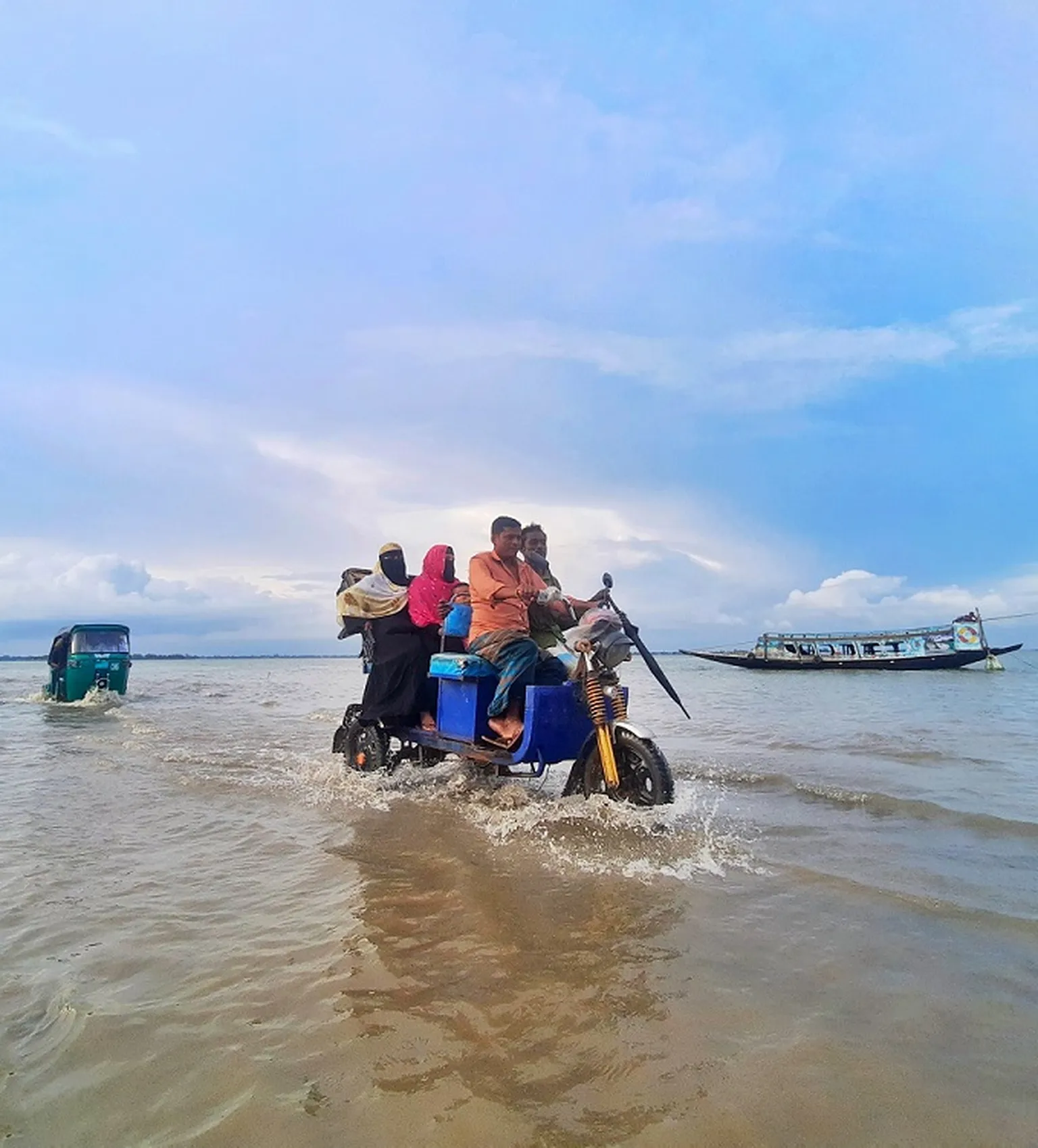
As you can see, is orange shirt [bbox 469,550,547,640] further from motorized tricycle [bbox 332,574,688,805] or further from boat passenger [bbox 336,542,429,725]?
boat passenger [bbox 336,542,429,725]

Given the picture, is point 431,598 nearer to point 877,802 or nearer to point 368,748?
point 368,748

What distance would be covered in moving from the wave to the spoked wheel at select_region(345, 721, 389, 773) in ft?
10.1

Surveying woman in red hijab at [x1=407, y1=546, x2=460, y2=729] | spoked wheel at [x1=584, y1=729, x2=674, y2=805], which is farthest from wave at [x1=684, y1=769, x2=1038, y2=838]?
woman in red hijab at [x1=407, y1=546, x2=460, y2=729]

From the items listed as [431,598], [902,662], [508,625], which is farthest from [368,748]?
[902,662]

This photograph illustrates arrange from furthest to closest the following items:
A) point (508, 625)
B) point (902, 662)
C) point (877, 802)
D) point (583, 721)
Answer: point (902, 662)
point (877, 802)
point (508, 625)
point (583, 721)

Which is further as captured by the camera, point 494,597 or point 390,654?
point 390,654

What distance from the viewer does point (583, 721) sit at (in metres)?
5.43

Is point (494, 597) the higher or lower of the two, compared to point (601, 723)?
higher

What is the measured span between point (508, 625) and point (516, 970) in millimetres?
3319

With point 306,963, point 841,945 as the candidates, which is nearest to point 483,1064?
point 306,963

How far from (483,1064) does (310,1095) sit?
0.47 m

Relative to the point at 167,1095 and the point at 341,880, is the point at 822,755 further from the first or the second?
the point at 167,1095

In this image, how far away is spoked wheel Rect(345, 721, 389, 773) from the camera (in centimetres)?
712

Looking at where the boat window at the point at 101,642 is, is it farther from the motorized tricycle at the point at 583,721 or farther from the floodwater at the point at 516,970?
the motorized tricycle at the point at 583,721
